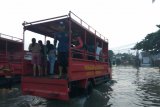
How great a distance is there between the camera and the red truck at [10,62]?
13.1 meters

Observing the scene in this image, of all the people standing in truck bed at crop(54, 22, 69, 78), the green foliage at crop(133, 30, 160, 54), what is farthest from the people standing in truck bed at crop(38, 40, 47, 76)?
the green foliage at crop(133, 30, 160, 54)

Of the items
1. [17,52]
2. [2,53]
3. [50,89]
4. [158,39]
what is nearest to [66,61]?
[50,89]

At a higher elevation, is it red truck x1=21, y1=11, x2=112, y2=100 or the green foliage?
the green foliage

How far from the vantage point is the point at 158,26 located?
46.7 metres

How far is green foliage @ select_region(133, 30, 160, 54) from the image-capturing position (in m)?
46.0

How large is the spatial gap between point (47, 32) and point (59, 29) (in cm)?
86

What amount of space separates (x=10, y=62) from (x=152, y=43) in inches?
1462

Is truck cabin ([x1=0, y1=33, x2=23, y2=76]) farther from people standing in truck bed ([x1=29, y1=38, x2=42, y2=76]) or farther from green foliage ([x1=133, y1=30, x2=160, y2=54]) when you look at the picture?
green foliage ([x1=133, y1=30, x2=160, y2=54])

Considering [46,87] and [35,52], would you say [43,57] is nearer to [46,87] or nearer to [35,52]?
[35,52]

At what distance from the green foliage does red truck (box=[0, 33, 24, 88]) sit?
114ft

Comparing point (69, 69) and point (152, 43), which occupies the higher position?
point (152, 43)

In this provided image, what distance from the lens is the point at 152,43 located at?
46906 mm

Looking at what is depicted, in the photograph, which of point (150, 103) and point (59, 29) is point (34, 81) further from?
point (150, 103)

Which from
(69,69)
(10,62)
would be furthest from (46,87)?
(10,62)
